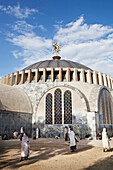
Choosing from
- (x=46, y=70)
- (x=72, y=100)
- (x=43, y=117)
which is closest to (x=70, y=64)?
(x=46, y=70)

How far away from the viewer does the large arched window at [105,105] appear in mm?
18906

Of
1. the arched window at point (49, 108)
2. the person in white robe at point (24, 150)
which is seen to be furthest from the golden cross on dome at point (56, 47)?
the person in white robe at point (24, 150)

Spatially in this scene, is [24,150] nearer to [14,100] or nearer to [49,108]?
[14,100]

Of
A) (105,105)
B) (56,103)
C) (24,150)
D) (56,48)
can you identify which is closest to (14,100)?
(56,103)

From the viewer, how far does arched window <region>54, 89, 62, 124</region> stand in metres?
17.5

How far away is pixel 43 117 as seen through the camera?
17.8 meters

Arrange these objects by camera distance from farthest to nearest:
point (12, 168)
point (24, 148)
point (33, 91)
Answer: point (33, 91) → point (24, 148) → point (12, 168)

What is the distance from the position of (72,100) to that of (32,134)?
20.0 ft

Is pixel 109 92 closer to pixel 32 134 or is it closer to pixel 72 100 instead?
pixel 72 100

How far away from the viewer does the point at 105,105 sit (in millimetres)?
20016

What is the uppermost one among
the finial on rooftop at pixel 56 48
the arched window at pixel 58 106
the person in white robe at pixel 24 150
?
the finial on rooftop at pixel 56 48

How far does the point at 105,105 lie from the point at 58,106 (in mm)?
6546

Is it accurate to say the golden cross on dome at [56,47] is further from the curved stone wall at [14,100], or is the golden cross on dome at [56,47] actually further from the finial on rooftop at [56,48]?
the curved stone wall at [14,100]

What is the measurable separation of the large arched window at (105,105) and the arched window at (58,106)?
15.6ft
